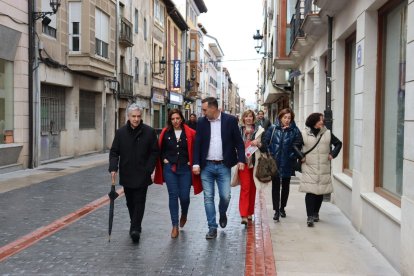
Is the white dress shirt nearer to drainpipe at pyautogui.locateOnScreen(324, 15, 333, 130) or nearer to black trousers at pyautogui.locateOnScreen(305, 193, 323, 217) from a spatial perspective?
black trousers at pyautogui.locateOnScreen(305, 193, 323, 217)

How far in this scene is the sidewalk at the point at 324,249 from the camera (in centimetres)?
533

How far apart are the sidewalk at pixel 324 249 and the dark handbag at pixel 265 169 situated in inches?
29.2

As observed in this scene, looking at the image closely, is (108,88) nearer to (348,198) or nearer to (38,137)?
(38,137)

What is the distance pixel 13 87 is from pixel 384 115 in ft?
38.8

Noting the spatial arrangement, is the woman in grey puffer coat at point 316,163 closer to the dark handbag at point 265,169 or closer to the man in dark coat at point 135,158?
the dark handbag at point 265,169

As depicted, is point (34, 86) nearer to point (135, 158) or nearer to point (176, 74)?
point (135, 158)

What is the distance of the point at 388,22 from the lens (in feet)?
21.6

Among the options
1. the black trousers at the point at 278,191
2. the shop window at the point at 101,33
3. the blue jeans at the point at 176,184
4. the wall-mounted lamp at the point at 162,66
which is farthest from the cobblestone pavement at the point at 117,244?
the wall-mounted lamp at the point at 162,66

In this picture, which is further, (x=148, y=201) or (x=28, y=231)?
(x=148, y=201)

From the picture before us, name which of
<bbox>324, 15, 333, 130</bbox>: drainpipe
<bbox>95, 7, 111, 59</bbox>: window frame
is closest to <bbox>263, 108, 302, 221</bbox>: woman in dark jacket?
<bbox>324, 15, 333, 130</bbox>: drainpipe

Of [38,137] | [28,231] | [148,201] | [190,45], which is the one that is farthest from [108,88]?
[190,45]

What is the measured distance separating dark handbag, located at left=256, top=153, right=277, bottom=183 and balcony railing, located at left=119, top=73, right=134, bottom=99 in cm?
1933

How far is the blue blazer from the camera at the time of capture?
21.9 feet

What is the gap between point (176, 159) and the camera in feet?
22.1
